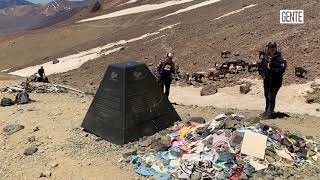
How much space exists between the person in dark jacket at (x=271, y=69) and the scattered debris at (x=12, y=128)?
24.5 ft

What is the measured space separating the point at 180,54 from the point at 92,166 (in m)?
22.2

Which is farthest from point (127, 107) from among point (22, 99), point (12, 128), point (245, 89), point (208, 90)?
point (208, 90)

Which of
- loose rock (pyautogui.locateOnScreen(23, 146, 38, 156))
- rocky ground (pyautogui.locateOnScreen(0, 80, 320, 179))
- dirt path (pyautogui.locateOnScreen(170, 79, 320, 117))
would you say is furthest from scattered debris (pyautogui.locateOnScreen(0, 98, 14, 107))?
dirt path (pyautogui.locateOnScreen(170, 79, 320, 117))

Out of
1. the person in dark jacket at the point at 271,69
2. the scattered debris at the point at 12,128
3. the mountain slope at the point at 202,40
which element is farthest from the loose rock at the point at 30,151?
the mountain slope at the point at 202,40

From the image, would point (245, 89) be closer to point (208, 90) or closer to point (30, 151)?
point (208, 90)

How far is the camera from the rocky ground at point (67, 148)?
11.2m

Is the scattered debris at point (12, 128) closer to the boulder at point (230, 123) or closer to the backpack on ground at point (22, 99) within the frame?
the backpack on ground at point (22, 99)

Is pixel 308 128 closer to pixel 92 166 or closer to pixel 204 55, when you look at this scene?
pixel 92 166

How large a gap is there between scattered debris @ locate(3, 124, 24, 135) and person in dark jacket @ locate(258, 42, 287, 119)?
7477 mm

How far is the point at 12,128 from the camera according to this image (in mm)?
14539

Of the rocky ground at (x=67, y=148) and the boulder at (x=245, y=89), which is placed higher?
the rocky ground at (x=67, y=148)

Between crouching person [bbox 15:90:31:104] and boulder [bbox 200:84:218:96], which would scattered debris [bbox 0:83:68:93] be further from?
boulder [bbox 200:84:218:96]

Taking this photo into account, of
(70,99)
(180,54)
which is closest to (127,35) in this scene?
(180,54)

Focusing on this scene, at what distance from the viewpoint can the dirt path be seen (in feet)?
61.9
